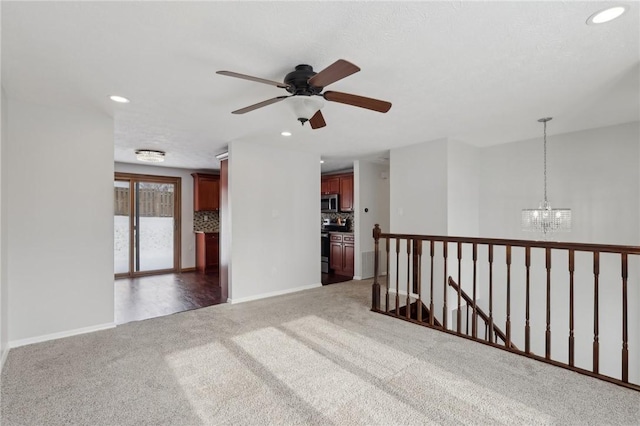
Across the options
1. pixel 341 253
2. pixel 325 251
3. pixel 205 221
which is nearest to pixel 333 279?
pixel 341 253

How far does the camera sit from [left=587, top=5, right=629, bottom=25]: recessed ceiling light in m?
1.63

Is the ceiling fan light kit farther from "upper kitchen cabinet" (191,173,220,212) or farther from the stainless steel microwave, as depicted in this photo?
"upper kitchen cabinet" (191,173,220,212)

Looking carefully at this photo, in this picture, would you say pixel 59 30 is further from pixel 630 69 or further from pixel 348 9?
pixel 630 69

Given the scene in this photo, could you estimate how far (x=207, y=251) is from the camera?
6770 millimetres

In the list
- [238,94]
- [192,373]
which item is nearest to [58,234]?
[192,373]

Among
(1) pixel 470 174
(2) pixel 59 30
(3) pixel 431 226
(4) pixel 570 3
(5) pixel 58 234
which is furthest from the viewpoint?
(1) pixel 470 174

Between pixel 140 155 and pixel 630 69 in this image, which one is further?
pixel 140 155

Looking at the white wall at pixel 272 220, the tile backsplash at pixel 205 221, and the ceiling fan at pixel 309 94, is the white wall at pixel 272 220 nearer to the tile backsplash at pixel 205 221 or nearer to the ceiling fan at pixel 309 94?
the ceiling fan at pixel 309 94

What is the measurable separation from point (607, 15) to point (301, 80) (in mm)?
1704

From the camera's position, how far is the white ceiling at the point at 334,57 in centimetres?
168

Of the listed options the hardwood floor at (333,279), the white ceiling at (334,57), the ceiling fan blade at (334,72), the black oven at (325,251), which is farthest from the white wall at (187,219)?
the ceiling fan blade at (334,72)

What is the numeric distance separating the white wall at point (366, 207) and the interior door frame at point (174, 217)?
373cm

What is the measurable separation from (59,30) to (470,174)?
482 centimetres

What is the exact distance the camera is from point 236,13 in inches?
65.7
